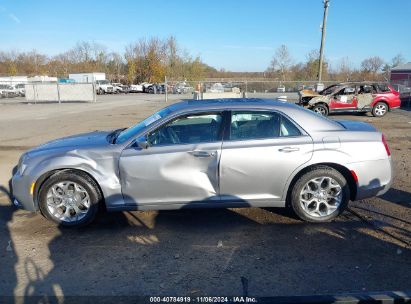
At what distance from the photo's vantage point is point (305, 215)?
13.5ft

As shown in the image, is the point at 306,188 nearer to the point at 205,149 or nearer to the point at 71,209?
the point at 205,149

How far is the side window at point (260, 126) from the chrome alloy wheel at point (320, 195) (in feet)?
2.20

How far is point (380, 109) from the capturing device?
15305 millimetres

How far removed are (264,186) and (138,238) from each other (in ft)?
5.30

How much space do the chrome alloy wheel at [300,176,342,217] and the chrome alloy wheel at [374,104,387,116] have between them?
13.0 metres

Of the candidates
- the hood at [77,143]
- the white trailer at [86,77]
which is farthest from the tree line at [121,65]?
the hood at [77,143]

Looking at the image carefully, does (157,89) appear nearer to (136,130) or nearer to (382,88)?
(382,88)

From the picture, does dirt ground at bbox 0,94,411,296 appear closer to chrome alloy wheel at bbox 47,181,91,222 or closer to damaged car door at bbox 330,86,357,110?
chrome alloy wheel at bbox 47,181,91,222

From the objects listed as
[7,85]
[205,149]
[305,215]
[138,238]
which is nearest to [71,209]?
[138,238]

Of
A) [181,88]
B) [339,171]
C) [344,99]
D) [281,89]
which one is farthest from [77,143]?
[181,88]

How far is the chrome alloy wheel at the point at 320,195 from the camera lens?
13.4 ft

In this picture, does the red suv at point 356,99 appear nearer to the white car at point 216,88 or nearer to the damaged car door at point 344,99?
the damaged car door at point 344,99

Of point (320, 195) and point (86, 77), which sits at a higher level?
point (86, 77)

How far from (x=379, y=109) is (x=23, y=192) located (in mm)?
15465
